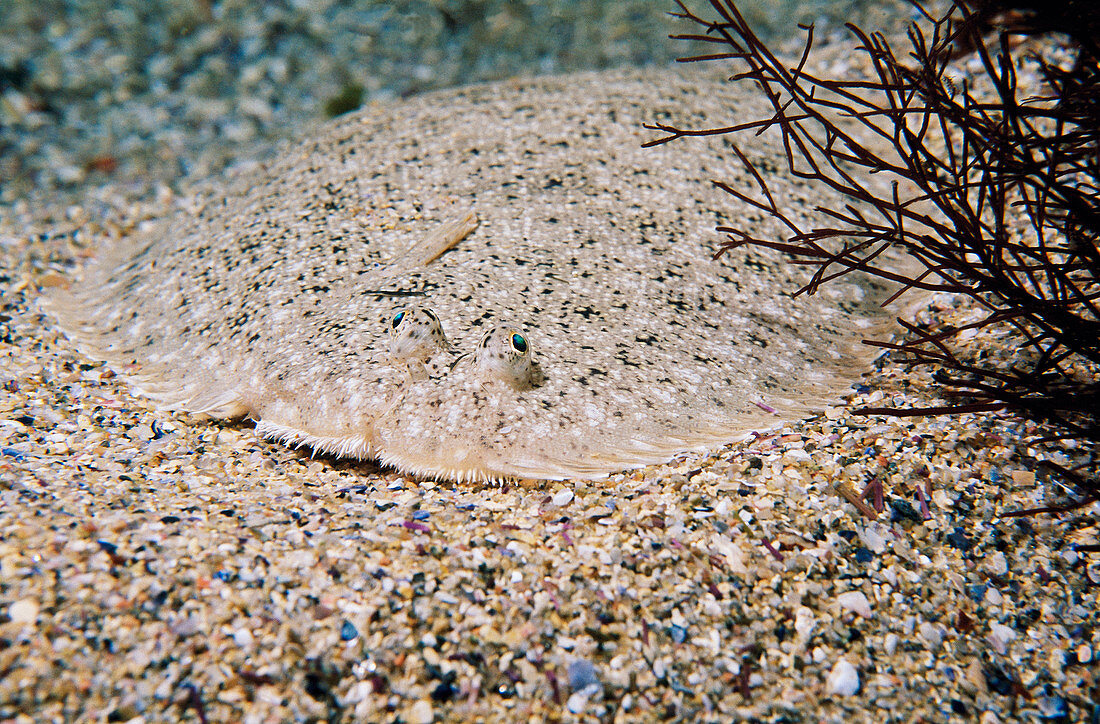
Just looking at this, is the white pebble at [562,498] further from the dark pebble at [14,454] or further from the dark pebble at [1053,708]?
the dark pebble at [14,454]

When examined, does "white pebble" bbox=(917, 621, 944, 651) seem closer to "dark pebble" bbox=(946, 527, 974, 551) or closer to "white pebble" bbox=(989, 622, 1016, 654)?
Result: "white pebble" bbox=(989, 622, 1016, 654)

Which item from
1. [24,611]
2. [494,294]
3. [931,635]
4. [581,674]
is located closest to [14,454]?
[24,611]

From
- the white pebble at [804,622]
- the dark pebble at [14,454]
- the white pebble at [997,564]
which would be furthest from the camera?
the dark pebble at [14,454]

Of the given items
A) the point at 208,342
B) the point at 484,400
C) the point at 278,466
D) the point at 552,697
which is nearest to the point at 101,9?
the point at 208,342

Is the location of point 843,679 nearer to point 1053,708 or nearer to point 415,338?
point 1053,708

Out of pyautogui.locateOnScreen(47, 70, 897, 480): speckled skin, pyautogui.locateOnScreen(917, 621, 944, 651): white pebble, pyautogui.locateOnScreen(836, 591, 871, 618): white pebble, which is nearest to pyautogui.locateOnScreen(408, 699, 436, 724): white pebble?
pyautogui.locateOnScreen(47, 70, 897, 480): speckled skin

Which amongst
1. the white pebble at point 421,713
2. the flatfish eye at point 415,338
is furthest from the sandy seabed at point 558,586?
the flatfish eye at point 415,338
